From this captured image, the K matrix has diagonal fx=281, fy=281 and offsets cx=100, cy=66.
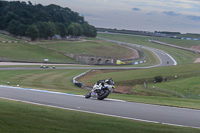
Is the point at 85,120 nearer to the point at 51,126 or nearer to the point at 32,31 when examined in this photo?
the point at 51,126

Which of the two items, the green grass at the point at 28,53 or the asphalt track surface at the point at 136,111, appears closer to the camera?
the asphalt track surface at the point at 136,111

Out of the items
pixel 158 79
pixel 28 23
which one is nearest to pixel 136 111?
pixel 158 79

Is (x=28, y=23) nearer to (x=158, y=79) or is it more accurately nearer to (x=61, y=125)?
(x=158, y=79)

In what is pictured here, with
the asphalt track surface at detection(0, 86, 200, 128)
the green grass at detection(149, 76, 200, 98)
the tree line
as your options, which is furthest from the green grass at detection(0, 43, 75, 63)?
the asphalt track surface at detection(0, 86, 200, 128)

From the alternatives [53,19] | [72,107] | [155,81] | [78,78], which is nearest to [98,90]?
[72,107]

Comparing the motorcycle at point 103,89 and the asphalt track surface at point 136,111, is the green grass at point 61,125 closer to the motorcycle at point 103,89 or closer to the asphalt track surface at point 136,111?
the asphalt track surface at point 136,111

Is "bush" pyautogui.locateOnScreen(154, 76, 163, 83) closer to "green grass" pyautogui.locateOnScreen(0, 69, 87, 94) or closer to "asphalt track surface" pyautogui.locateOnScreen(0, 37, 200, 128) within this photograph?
"green grass" pyautogui.locateOnScreen(0, 69, 87, 94)

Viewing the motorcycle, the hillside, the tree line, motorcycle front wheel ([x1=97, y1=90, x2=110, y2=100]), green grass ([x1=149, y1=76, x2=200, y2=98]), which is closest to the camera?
the motorcycle

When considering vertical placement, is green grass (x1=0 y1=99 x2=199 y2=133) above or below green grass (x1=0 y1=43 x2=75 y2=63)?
above

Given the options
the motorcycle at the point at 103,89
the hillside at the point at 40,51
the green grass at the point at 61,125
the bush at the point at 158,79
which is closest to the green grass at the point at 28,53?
the hillside at the point at 40,51

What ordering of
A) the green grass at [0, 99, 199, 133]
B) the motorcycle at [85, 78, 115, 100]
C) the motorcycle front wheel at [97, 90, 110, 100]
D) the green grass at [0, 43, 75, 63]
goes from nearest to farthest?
the green grass at [0, 99, 199, 133], the motorcycle at [85, 78, 115, 100], the motorcycle front wheel at [97, 90, 110, 100], the green grass at [0, 43, 75, 63]

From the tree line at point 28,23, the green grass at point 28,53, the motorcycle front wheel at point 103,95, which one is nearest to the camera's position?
the motorcycle front wheel at point 103,95

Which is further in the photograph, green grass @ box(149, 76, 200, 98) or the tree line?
the tree line

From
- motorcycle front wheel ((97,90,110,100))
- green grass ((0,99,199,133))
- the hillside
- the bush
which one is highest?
green grass ((0,99,199,133))
